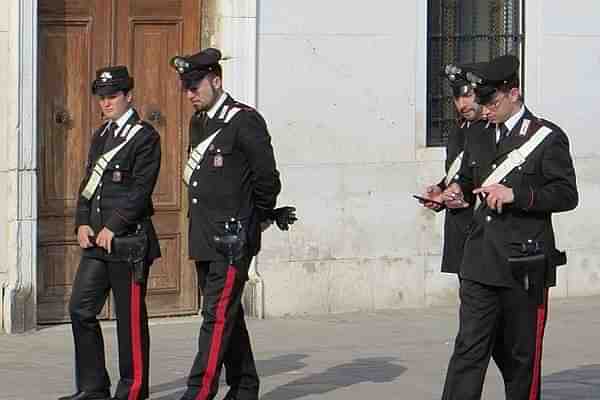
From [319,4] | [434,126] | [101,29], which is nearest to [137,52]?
[101,29]

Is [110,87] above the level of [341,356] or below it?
above

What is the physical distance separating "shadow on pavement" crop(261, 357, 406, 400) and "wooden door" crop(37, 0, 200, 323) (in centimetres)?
232

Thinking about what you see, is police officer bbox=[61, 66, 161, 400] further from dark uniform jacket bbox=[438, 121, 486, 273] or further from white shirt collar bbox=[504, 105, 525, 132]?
white shirt collar bbox=[504, 105, 525, 132]

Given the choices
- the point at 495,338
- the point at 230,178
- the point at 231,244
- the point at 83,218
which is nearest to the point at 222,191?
the point at 230,178

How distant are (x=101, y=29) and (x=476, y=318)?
16.5ft

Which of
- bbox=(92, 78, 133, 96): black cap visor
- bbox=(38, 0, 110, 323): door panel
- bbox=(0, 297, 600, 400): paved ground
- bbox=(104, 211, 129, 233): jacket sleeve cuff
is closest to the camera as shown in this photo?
bbox=(104, 211, 129, 233): jacket sleeve cuff

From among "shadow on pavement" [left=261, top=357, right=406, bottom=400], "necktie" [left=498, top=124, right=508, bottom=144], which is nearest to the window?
"shadow on pavement" [left=261, top=357, right=406, bottom=400]

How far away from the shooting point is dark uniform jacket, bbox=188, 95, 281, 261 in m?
8.45

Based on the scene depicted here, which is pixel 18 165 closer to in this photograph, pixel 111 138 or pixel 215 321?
pixel 111 138

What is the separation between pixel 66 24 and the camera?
11.7 m

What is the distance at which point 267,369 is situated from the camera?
10156mm

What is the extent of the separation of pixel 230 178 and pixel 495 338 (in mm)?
1648

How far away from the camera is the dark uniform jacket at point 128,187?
866cm

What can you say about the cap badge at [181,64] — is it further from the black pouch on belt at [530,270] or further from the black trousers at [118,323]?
the black pouch on belt at [530,270]
